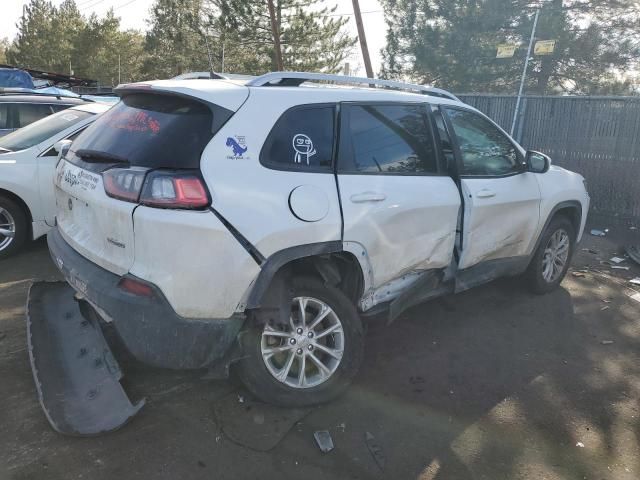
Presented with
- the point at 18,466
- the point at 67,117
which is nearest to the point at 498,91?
the point at 67,117

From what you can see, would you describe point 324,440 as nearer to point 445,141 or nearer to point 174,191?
point 174,191

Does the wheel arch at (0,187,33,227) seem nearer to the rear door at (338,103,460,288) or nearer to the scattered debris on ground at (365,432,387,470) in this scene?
the rear door at (338,103,460,288)

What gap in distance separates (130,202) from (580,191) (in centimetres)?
427

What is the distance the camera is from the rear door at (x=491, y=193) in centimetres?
385

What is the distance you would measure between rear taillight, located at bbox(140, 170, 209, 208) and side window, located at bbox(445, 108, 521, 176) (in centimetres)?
213

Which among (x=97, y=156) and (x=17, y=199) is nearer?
(x=97, y=156)

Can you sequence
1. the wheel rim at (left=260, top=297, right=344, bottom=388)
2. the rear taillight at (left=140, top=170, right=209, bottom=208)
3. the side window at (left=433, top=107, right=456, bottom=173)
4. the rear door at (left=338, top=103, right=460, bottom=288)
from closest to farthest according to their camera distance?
the rear taillight at (left=140, top=170, right=209, bottom=208) < the wheel rim at (left=260, top=297, right=344, bottom=388) < the rear door at (left=338, top=103, right=460, bottom=288) < the side window at (left=433, top=107, right=456, bottom=173)

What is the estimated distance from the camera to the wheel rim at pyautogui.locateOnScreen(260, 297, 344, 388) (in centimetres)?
295

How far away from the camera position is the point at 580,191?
5.02 m

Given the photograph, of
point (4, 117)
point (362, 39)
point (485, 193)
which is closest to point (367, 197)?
point (485, 193)

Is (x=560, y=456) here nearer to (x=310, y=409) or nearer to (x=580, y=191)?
(x=310, y=409)

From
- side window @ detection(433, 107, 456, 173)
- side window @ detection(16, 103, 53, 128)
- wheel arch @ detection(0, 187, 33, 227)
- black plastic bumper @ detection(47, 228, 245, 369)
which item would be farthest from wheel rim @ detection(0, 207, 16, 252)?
side window @ detection(433, 107, 456, 173)

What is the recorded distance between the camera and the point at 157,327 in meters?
2.55

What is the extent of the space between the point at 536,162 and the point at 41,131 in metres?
5.18
